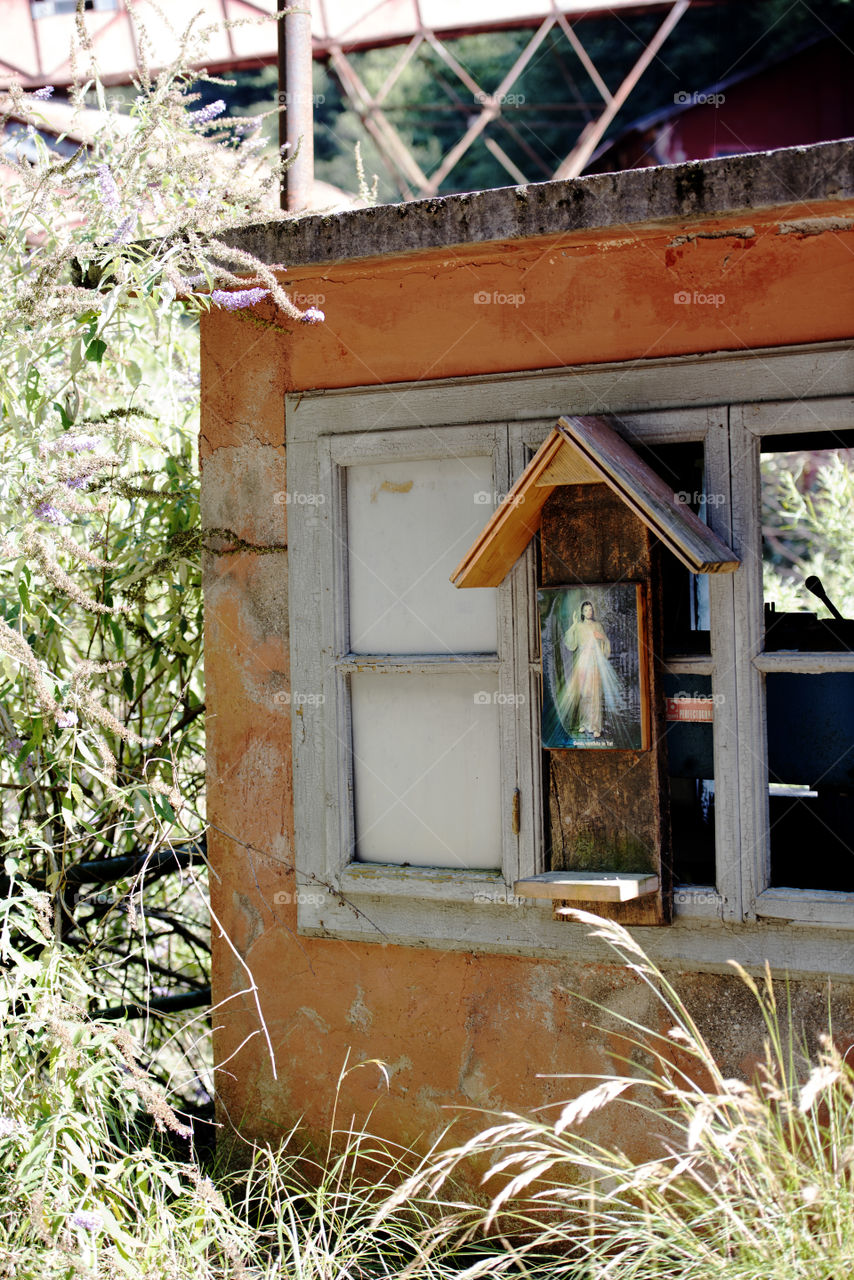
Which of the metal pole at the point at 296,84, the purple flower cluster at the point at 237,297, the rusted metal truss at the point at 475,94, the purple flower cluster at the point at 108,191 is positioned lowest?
the purple flower cluster at the point at 237,297

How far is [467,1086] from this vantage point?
319cm

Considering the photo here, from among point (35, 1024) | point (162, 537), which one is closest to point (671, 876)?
point (35, 1024)

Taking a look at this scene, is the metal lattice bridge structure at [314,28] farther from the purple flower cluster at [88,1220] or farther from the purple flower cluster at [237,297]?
the purple flower cluster at [88,1220]

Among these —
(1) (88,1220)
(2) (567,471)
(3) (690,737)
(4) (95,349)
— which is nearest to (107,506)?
(4) (95,349)

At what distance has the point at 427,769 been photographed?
10.6ft

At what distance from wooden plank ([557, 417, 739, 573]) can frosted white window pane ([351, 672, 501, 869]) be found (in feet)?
2.43

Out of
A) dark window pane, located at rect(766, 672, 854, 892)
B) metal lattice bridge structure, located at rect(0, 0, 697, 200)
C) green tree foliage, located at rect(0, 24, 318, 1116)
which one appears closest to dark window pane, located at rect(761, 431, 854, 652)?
dark window pane, located at rect(766, 672, 854, 892)

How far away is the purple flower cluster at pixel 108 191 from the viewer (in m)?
3.20

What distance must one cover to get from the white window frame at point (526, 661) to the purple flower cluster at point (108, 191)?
74 cm

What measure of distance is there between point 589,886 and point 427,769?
2.38 feet

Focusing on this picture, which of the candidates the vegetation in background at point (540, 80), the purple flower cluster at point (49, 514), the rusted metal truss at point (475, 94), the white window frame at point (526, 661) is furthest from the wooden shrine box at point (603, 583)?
the vegetation in background at point (540, 80)

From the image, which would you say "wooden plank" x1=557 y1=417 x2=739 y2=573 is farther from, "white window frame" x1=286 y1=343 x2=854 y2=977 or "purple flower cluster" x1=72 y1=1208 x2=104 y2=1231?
"purple flower cluster" x1=72 y1=1208 x2=104 y2=1231

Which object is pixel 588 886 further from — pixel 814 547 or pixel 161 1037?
pixel 814 547

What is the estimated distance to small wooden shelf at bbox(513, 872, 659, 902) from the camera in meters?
2.64
